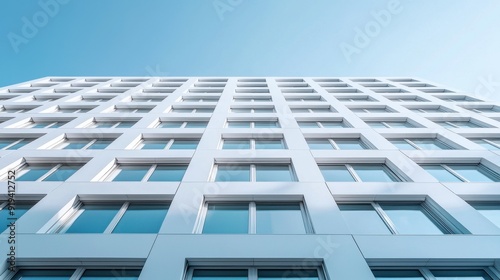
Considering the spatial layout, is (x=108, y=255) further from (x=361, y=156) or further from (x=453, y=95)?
(x=453, y=95)

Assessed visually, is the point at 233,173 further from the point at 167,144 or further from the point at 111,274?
Result: the point at 111,274

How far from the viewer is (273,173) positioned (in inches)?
376

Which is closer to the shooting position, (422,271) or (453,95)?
(422,271)

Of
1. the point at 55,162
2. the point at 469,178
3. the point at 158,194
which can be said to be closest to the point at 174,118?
the point at 55,162

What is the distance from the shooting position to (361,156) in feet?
33.2

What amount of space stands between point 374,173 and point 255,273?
651 cm

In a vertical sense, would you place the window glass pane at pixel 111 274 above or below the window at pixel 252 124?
below

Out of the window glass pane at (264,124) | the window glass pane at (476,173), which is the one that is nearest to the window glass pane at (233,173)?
the window glass pane at (264,124)

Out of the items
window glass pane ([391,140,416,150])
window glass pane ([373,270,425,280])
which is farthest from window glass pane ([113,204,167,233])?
window glass pane ([391,140,416,150])

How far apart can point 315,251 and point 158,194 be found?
488 centimetres

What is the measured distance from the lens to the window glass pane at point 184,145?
11.4m

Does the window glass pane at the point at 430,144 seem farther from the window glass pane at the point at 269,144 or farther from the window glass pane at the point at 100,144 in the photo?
the window glass pane at the point at 100,144

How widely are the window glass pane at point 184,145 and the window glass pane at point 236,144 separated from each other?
1.40 meters

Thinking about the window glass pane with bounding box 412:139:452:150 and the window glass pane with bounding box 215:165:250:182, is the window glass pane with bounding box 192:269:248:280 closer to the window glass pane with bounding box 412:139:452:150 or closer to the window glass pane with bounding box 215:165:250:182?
the window glass pane with bounding box 215:165:250:182
